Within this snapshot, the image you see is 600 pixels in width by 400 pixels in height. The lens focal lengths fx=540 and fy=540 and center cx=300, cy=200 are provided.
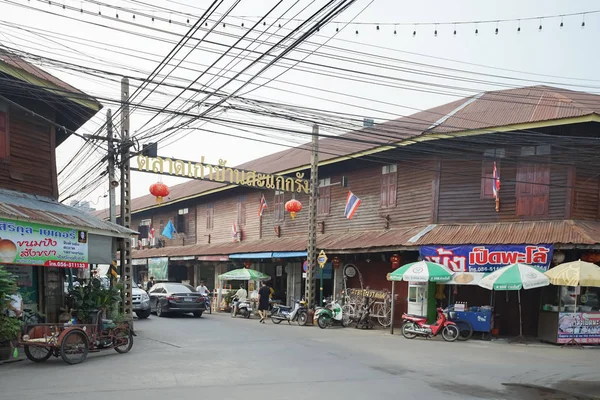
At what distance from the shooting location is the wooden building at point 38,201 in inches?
484

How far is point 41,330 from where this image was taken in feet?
36.1

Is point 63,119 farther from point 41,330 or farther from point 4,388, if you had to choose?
point 4,388

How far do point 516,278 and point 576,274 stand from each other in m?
1.53

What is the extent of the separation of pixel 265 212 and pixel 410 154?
10716mm

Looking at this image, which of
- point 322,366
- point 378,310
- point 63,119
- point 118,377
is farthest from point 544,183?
point 63,119

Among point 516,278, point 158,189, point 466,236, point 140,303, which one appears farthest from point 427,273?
point 140,303

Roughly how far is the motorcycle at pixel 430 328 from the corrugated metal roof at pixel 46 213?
356 inches

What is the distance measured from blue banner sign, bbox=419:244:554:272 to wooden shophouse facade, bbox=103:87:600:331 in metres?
0.20

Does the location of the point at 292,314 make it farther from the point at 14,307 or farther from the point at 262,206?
the point at 14,307

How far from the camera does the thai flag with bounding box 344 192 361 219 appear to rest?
21.8 metres

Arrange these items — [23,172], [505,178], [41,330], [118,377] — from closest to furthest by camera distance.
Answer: [118,377] → [41,330] → [23,172] → [505,178]

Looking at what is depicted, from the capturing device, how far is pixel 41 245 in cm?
1255

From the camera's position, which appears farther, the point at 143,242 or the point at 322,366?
the point at 143,242

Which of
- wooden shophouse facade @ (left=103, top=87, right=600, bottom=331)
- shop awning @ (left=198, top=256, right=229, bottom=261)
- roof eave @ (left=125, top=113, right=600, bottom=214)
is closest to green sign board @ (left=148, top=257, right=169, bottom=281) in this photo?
shop awning @ (left=198, top=256, right=229, bottom=261)
